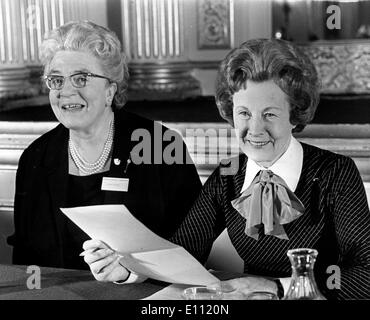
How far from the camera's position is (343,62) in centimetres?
191

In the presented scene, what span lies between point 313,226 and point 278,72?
0.41 metres

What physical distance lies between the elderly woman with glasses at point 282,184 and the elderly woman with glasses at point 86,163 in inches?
6.8

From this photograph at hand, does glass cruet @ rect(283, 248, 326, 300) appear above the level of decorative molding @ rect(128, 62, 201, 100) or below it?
below

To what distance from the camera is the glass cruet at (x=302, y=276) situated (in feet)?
5.22

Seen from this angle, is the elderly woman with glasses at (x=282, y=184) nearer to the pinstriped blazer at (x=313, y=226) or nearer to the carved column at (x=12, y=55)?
the pinstriped blazer at (x=313, y=226)

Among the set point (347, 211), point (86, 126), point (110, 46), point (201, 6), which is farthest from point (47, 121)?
point (347, 211)

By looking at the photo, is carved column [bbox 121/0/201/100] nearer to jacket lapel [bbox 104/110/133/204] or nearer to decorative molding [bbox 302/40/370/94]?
jacket lapel [bbox 104/110/133/204]

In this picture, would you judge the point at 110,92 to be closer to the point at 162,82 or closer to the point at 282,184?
the point at 162,82

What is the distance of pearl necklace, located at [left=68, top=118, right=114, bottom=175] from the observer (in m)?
2.11

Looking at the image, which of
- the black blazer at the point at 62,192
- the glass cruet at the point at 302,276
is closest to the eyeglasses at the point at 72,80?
the black blazer at the point at 62,192

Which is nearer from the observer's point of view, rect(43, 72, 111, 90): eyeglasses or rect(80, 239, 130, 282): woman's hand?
rect(80, 239, 130, 282): woman's hand

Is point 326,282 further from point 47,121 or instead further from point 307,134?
point 47,121

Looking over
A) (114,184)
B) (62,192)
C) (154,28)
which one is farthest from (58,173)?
(154,28)

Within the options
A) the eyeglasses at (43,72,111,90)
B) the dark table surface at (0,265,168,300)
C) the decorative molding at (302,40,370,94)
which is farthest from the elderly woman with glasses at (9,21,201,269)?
the decorative molding at (302,40,370,94)
